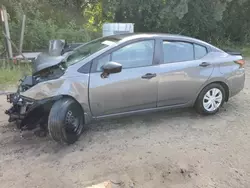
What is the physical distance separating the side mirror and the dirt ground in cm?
99

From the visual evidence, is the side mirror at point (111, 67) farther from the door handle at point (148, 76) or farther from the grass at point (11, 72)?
the grass at point (11, 72)

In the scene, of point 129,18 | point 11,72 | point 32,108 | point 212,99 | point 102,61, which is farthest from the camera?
point 129,18

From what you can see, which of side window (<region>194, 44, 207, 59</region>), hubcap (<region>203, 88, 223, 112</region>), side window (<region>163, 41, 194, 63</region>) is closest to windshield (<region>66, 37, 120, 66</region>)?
side window (<region>163, 41, 194, 63</region>)

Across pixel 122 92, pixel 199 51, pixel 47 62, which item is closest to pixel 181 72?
pixel 199 51

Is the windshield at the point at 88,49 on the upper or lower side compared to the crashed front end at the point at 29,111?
upper

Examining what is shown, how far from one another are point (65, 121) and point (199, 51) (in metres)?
2.63

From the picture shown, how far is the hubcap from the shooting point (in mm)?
4734

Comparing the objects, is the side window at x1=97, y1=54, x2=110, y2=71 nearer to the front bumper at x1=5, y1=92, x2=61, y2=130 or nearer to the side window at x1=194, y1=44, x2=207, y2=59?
the front bumper at x1=5, y1=92, x2=61, y2=130

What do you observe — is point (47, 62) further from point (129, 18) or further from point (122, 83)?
point (129, 18)

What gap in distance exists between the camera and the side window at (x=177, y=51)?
14.4 ft

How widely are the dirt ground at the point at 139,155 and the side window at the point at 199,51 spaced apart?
1116 mm

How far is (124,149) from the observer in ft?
12.3

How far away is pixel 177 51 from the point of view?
14.7ft

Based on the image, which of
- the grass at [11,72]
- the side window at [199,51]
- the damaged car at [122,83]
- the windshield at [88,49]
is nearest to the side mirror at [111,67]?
the damaged car at [122,83]
